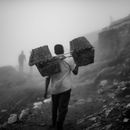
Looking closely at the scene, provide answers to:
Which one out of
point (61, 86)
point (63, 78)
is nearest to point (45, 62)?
point (63, 78)

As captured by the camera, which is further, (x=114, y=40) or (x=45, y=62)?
(x=114, y=40)

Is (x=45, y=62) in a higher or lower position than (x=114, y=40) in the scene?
higher

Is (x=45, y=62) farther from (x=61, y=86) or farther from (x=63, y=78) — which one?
(x=61, y=86)

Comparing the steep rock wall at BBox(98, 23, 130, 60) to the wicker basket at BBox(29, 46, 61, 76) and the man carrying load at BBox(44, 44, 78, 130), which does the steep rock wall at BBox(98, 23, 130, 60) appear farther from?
the wicker basket at BBox(29, 46, 61, 76)

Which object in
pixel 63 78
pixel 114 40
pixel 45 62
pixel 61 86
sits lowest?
pixel 114 40

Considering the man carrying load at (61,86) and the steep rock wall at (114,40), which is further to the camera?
the steep rock wall at (114,40)

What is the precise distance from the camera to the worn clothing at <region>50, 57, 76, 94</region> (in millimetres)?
3132

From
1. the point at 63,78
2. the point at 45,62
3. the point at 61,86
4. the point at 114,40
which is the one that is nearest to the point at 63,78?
the point at 63,78

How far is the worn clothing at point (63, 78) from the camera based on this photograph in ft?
10.3

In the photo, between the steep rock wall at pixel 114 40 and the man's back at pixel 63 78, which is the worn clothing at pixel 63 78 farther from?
the steep rock wall at pixel 114 40

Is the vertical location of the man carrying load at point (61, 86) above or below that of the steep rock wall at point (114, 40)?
above

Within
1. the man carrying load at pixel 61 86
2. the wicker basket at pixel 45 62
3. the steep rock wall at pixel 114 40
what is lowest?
the steep rock wall at pixel 114 40

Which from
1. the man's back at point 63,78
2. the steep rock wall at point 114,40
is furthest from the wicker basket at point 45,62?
the steep rock wall at point 114,40

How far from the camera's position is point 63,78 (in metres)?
3.16
